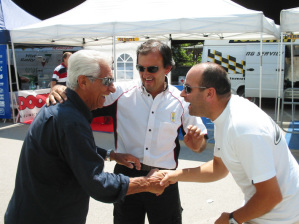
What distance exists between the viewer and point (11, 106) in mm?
8734

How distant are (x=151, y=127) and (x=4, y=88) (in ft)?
25.1

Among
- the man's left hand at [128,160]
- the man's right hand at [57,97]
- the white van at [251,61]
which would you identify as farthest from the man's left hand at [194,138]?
the white van at [251,61]

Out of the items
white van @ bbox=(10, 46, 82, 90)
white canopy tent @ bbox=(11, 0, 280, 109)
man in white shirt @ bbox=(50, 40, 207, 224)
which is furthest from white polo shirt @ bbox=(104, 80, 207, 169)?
white van @ bbox=(10, 46, 82, 90)

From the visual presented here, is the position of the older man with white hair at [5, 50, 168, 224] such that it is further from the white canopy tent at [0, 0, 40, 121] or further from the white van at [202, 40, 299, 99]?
the white van at [202, 40, 299, 99]

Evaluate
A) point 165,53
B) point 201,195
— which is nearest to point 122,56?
point 201,195

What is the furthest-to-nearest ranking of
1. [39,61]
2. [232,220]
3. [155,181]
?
[39,61] < [155,181] < [232,220]

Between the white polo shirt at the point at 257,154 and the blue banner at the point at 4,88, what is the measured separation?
819 cm

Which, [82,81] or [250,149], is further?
[82,81]

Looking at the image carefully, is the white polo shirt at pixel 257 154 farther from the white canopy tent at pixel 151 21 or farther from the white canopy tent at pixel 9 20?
the white canopy tent at pixel 9 20

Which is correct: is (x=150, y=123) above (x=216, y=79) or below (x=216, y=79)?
below

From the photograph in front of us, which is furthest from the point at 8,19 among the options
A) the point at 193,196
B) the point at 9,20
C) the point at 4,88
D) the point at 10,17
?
the point at 193,196

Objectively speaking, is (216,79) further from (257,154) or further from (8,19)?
(8,19)

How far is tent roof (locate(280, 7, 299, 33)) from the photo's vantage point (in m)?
6.03

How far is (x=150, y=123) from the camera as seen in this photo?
2.16m
